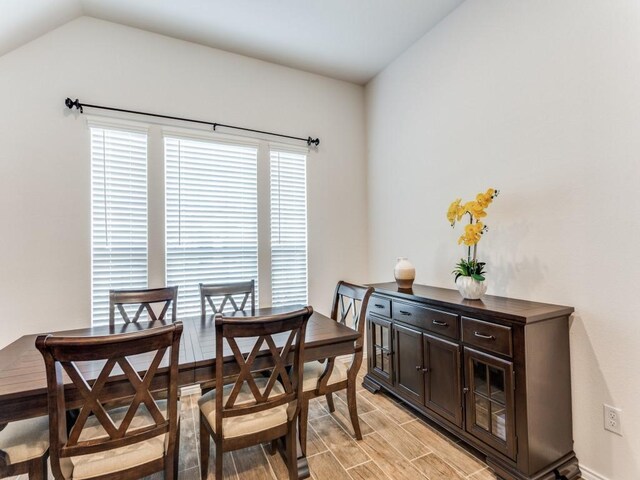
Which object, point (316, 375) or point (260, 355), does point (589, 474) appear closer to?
point (316, 375)

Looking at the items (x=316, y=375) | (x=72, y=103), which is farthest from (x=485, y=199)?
(x=72, y=103)

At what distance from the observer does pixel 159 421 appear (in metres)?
1.43

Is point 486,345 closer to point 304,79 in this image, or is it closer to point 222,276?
point 222,276

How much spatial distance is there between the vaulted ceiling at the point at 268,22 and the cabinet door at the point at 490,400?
280 cm

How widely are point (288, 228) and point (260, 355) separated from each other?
192 cm

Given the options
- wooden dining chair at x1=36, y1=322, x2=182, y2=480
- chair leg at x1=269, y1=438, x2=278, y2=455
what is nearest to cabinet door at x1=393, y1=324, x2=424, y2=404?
chair leg at x1=269, y1=438, x2=278, y2=455

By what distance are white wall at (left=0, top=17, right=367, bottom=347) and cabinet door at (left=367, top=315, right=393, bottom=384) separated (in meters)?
2.05

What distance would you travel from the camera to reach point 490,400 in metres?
1.89

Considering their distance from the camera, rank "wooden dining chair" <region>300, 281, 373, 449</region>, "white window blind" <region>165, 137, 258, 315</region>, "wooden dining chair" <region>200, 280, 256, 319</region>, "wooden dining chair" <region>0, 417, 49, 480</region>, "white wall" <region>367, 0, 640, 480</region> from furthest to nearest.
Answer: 1. "white window blind" <region>165, 137, 258, 315</region>
2. "wooden dining chair" <region>200, 280, 256, 319</region>
3. "wooden dining chair" <region>300, 281, 373, 449</region>
4. "white wall" <region>367, 0, 640, 480</region>
5. "wooden dining chair" <region>0, 417, 49, 480</region>

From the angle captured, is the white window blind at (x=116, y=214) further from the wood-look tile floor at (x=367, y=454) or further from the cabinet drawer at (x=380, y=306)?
the cabinet drawer at (x=380, y=306)

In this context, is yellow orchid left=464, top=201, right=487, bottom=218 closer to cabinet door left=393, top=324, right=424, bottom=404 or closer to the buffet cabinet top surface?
the buffet cabinet top surface

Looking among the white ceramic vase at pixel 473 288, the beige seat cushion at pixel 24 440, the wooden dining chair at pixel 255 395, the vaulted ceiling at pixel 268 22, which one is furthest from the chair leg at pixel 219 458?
the vaulted ceiling at pixel 268 22

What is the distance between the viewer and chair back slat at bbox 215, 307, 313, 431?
1526 mm

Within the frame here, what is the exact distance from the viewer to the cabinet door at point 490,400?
1.77 metres
